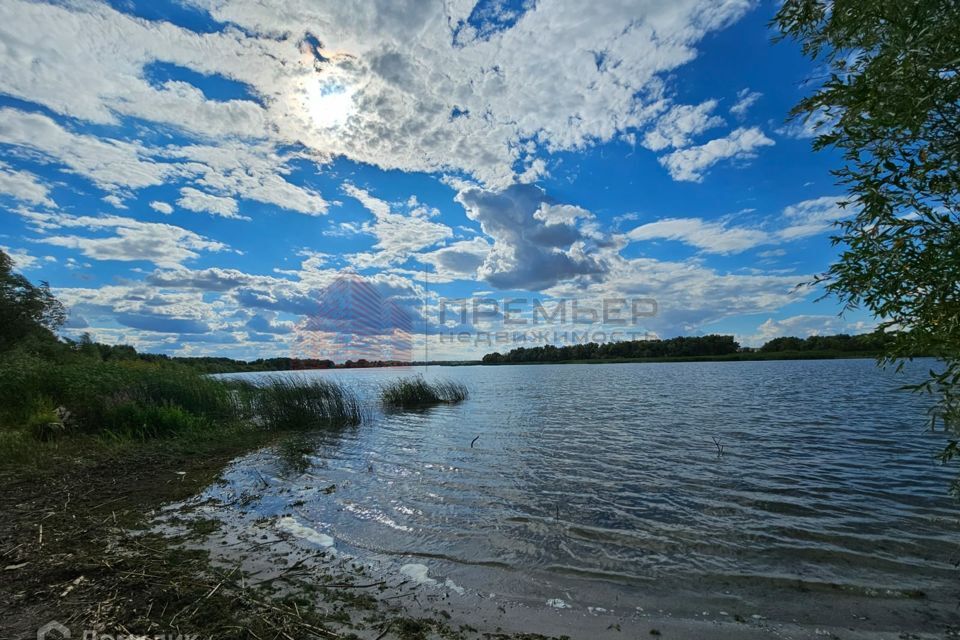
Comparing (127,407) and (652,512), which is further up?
(127,407)

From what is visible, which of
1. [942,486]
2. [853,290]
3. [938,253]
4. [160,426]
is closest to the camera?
[938,253]

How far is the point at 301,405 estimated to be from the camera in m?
21.3

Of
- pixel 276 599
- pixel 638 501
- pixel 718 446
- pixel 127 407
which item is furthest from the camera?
pixel 127 407

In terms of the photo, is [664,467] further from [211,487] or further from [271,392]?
[271,392]

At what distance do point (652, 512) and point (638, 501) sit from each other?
2.06ft

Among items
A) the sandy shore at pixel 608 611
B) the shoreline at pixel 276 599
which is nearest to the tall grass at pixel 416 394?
the shoreline at pixel 276 599

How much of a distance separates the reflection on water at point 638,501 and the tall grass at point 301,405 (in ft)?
13.8

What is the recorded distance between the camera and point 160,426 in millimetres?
14703

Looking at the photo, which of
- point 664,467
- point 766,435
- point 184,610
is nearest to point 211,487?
point 184,610

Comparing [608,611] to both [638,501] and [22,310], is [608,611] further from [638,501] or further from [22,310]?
[22,310]

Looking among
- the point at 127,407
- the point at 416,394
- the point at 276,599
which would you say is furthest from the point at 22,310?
the point at 276,599

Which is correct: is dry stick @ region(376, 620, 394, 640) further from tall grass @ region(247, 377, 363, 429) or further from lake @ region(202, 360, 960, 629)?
tall grass @ region(247, 377, 363, 429)

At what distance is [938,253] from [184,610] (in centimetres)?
768

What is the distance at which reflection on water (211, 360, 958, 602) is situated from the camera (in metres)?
5.75
